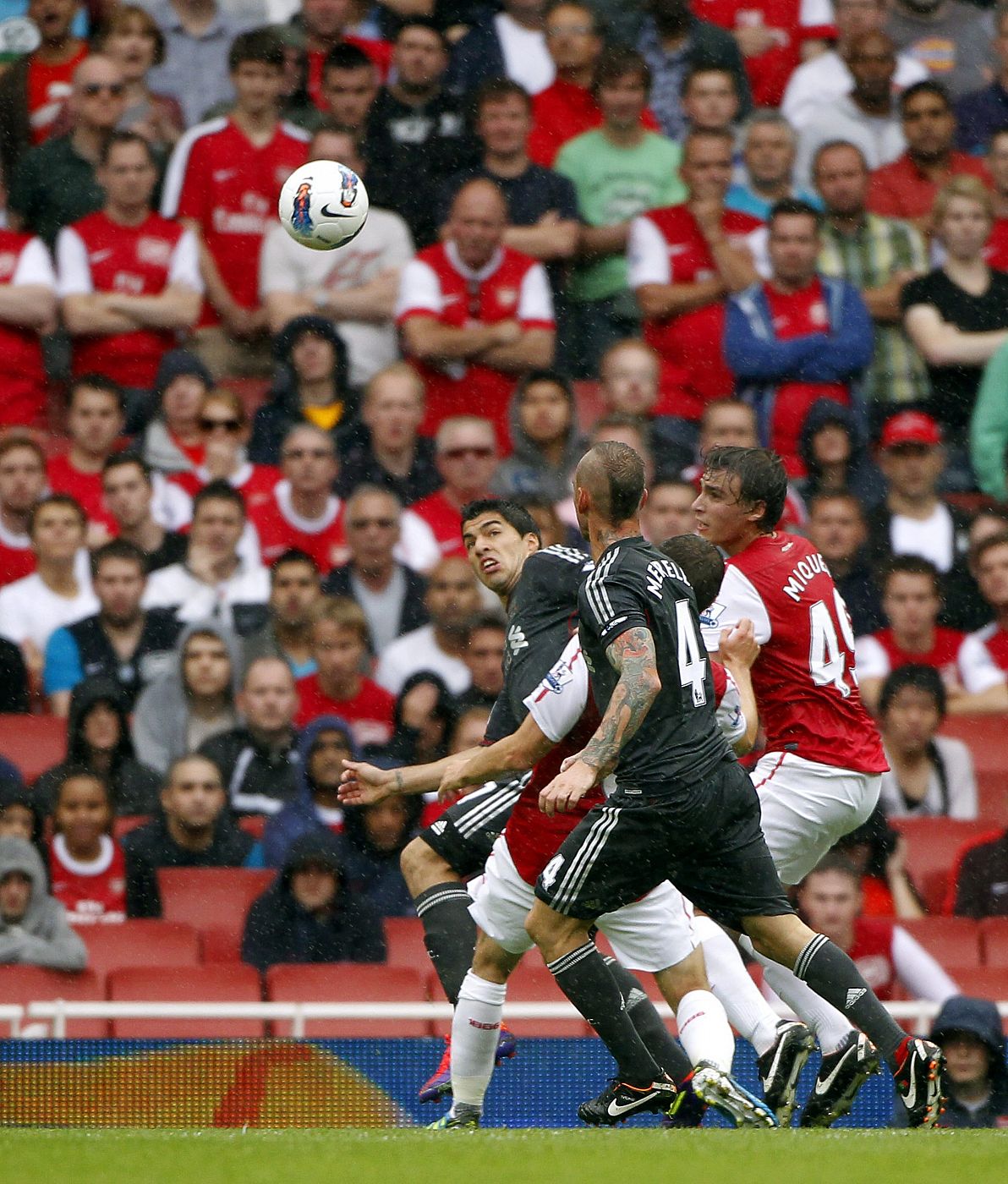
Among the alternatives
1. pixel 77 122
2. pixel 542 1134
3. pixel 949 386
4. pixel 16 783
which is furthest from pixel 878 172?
pixel 542 1134

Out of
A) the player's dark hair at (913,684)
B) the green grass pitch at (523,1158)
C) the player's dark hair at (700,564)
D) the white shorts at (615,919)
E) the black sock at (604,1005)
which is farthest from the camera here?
the player's dark hair at (913,684)

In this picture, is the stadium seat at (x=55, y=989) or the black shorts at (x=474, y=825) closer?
the black shorts at (x=474, y=825)

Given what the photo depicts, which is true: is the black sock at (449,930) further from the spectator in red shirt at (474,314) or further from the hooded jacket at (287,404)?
the spectator in red shirt at (474,314)

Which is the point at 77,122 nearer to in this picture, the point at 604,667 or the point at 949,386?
the point at 949,386

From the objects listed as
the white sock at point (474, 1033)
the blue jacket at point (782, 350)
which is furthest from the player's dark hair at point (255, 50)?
the white sock at point (474, 1033)

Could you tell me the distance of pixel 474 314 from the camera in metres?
12.9

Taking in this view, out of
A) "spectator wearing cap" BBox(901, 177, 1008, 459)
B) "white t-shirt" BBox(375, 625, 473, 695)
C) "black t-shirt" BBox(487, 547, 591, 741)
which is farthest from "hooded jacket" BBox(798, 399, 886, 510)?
"black t-shirt" BBox(487, 547, 591, 741)

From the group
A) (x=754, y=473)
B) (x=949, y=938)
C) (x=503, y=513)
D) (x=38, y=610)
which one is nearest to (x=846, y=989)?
(x=754, y=473)

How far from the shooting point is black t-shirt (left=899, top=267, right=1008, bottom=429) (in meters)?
13.1

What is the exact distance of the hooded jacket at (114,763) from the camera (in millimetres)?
10750

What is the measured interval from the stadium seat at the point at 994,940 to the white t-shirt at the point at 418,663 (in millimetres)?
3021

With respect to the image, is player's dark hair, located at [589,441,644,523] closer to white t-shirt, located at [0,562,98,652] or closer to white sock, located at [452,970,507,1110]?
white sock, located at [452,970,507,1110]

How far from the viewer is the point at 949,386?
43.5 ft

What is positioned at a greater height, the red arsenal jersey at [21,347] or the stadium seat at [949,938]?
the red arsenal jersey at [21,347]
